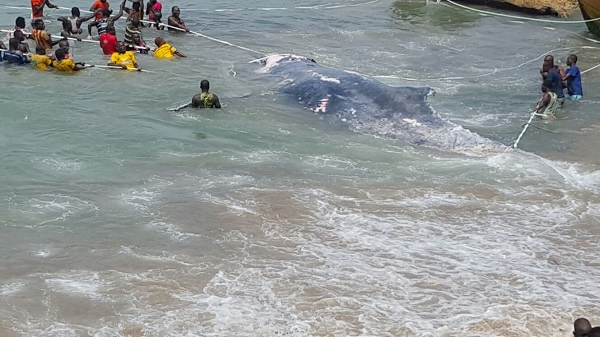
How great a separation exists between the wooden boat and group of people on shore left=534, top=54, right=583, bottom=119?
5852 millimetres

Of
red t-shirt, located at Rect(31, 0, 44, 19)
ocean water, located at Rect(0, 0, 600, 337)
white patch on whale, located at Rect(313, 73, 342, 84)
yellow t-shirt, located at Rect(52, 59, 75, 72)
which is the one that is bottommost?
ocean water, located at Rect(0, 0, 600, 337)

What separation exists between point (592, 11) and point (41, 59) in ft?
45.2

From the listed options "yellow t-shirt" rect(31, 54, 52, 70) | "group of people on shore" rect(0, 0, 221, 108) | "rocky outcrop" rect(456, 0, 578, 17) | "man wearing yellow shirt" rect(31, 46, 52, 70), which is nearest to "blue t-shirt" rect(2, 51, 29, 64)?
"group of people on shore" rect(0, 0, 221, 108)

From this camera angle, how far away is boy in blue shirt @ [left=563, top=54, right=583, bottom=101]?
15.9 m

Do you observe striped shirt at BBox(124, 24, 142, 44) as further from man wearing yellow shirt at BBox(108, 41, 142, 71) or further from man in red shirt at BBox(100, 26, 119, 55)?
man wearing yellow shirt at BBox(108, 41, 142, 71)

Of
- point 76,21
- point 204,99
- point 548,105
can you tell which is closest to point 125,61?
point 204,99

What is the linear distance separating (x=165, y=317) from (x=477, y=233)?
3.96m

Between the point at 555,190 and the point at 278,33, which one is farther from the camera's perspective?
the point at 278,33

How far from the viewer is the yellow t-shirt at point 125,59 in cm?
1706

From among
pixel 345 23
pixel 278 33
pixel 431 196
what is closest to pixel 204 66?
pixel 278 33

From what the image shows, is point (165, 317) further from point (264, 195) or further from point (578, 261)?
point (578, 261)

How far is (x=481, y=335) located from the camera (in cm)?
728

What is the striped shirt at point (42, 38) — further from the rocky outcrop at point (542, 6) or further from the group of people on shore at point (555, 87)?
the rocky outcrop at point (542, 6)

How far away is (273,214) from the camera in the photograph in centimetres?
993
